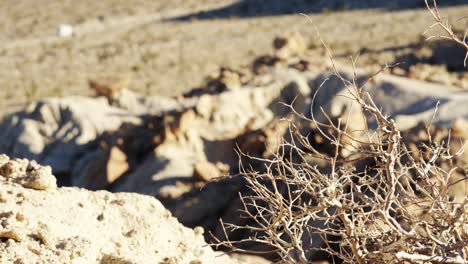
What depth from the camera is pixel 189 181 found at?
8.80m

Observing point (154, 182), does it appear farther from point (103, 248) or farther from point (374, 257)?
point (374, 257)

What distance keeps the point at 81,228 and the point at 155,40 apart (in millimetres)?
23099

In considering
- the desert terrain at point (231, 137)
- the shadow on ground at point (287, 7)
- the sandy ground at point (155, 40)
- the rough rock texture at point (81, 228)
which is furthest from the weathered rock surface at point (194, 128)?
the shadow on ground at point (287, 7)

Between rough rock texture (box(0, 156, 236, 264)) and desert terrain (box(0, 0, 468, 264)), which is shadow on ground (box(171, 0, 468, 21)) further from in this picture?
rough rock texture (box(0, 156, 236, 264))

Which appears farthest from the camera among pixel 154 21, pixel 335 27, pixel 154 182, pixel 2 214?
pixel 154 21

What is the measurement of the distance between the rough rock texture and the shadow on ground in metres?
24.5

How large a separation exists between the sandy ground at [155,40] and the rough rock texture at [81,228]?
12.4 meters

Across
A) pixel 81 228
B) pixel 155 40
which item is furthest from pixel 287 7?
pixel 81 228

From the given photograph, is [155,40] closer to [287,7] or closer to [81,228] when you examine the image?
[287,7]

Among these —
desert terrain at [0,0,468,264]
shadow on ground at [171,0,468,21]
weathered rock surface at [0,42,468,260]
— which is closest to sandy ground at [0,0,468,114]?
desert terrain at [0,0,468,264]

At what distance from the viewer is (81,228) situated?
4227 millimetres

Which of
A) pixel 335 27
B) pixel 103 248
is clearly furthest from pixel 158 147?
pixel 335 27

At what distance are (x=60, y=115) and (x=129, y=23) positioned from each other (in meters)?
20.1

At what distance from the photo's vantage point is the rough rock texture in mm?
3848
